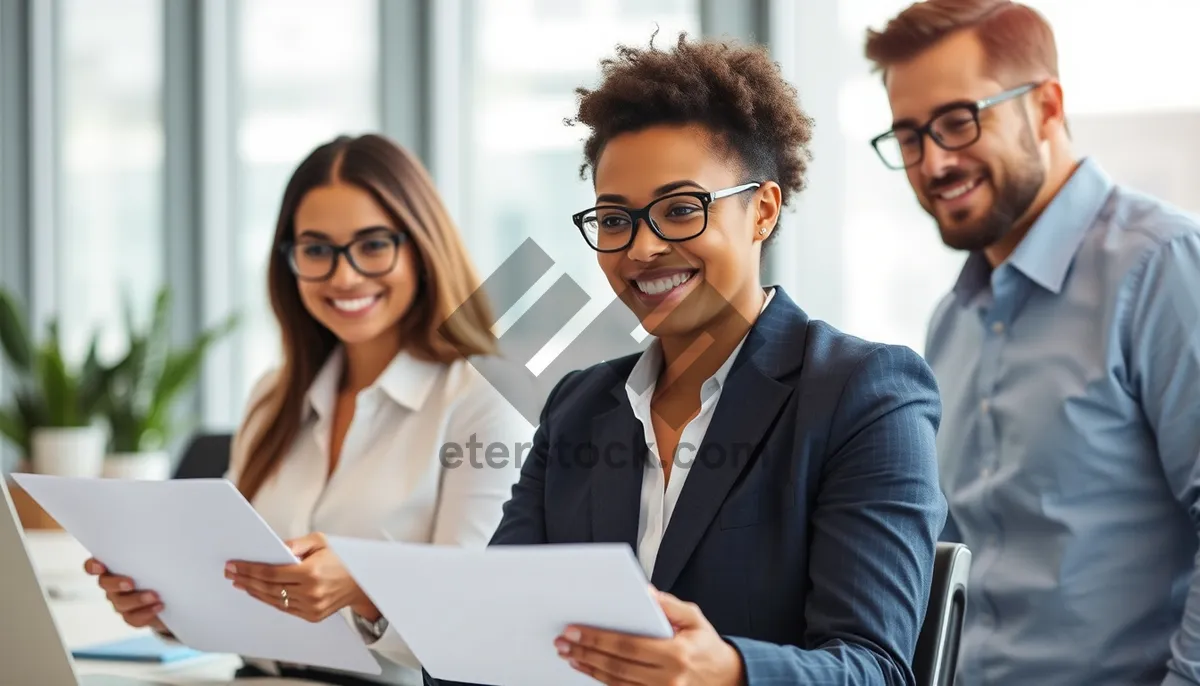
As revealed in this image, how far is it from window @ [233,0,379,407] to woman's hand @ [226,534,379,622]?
2840 millimetres

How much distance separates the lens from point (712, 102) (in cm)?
152

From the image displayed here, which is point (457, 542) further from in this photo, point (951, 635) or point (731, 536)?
point (951, 635)

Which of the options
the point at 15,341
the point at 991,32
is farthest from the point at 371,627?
the point at 15,341

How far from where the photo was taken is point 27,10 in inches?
191

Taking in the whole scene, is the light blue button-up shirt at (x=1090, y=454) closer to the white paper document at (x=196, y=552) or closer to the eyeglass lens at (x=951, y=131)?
the eyeglass lens at (x=951, y=131)

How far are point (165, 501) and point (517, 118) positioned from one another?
2957 millimetres

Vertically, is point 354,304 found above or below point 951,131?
below

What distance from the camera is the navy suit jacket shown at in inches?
50.1

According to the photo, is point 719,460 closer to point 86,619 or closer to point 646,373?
Answer: point 646,373

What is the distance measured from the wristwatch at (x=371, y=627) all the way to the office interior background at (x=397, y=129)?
4.41ft

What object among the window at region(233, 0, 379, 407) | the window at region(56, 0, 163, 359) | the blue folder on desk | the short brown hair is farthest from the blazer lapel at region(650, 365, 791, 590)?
the window at region(56, 0, 163, 359)

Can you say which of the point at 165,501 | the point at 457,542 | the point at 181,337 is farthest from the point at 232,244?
the point at 165,501

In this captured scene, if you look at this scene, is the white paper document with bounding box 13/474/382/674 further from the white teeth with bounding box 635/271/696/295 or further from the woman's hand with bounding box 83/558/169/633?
the white teeth with bounding box 635/271/696/295

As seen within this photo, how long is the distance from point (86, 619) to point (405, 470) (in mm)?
811
